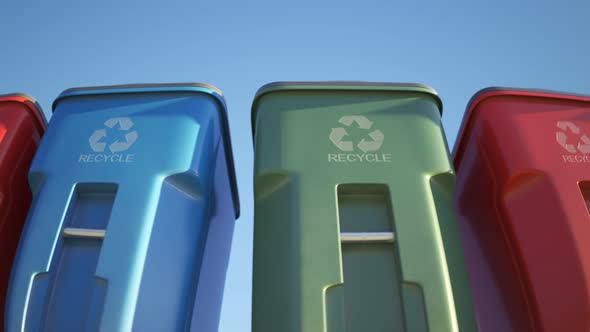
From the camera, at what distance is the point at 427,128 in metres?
1.69

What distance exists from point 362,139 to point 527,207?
57 centimetres

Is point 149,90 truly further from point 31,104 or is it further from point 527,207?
point 527,207

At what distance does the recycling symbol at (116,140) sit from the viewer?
1669 mm

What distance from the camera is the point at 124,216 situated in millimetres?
1491

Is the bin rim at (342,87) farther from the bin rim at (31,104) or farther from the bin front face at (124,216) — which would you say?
the bin rim at (31,104)

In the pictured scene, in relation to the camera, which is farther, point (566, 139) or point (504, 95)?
point (504, 95)

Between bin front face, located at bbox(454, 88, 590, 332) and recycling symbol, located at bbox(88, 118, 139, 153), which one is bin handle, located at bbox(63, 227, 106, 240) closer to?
recycling symbol, located at bbox(88, 118, 139, 153)

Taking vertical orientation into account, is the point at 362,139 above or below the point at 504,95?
below

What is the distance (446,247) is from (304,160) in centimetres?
51

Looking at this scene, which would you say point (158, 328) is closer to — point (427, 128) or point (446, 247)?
point (446, 247)

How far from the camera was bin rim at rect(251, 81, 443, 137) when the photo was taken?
1772 millimetres

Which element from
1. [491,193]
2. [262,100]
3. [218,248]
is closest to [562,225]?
[491,193]

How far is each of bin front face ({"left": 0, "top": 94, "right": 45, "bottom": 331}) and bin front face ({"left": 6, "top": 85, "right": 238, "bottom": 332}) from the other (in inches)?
6.4

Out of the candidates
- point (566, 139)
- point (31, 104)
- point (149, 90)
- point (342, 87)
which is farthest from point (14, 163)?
point (566, 139)
